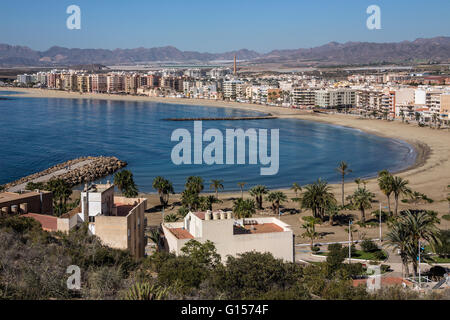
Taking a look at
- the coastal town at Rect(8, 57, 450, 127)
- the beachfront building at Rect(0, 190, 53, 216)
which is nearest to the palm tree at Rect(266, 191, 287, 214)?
the beachfront building at Rect(0, 190, 53, 216)

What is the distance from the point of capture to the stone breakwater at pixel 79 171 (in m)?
36.9

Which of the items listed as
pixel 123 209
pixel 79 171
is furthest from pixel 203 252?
pixel 79 171

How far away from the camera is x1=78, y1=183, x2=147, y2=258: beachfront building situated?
51.3 feet

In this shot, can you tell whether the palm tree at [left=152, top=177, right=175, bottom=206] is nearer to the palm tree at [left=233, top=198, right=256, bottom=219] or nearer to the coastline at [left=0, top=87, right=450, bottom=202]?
the palm tree at [left=233, top=198, right=256, bottom=219]

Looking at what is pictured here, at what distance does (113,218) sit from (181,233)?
243 cm

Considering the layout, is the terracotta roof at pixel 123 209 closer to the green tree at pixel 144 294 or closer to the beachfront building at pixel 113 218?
the beachfront building at pixel 113 218

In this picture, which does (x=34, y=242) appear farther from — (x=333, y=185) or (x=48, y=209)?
(x=333, y=185)

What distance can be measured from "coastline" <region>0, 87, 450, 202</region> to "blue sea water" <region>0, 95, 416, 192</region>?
1.52m

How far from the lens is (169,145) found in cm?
5556

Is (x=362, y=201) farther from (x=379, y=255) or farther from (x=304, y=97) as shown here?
(x=304, y=97)

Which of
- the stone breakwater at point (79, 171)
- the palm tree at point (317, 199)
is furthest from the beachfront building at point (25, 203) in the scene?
the stone breakwater at point (79, 171)

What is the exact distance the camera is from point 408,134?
59.8 m

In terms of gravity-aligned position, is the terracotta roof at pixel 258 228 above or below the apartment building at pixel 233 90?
below

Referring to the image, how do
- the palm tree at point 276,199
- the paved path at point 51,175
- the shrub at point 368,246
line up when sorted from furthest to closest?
1. the paved path at point 51,175
2. the palm tree at point 276,199
3. the shrub at point 368,246
